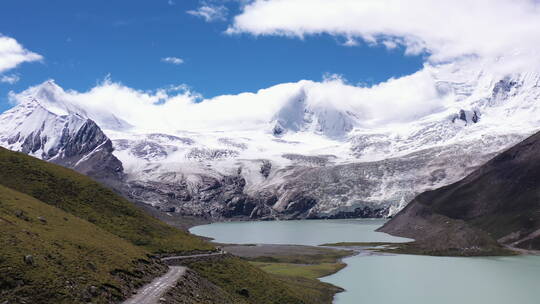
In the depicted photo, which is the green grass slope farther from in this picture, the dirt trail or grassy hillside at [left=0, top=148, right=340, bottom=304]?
the dirt trail

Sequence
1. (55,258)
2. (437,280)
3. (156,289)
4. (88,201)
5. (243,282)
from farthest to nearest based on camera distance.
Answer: (437,280), (243,282), (88,201), (156,289), (55,258)

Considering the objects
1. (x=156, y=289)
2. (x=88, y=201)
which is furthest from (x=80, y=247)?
(x=88, y=201)

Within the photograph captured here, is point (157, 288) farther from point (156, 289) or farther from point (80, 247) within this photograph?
point (80, 247)

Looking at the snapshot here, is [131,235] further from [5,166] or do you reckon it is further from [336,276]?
[336,276]

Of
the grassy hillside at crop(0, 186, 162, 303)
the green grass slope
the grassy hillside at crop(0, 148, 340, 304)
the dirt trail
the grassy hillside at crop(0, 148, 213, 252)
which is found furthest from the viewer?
the green grass slope

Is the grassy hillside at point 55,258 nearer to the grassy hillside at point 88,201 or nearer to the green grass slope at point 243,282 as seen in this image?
the grassy hillside at point 88,201

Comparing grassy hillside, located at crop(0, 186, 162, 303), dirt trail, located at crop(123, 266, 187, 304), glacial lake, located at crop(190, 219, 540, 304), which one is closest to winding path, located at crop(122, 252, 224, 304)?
dirt trail, located at crop(123, 266, 187, 304)

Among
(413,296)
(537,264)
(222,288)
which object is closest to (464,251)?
(537,264)
